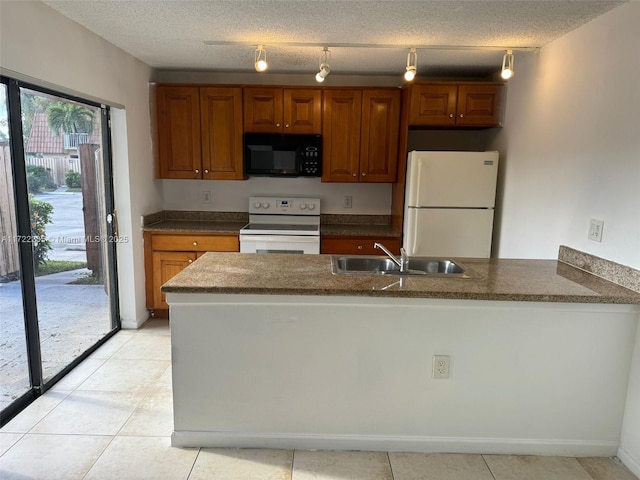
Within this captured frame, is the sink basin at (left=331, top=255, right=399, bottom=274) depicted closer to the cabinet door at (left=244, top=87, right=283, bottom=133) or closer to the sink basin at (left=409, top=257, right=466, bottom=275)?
the sink basin at (left=409, top=257, right=466, bottom=275)

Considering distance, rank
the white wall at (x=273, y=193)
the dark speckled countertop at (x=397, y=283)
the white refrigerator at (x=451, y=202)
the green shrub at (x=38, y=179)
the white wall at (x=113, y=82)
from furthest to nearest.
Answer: the white wall at (x=273, y=193), the white refrigerator at (x=451, y=202), the green shrub at (x=38, y=179), the white wall at (x=113, y=82), the dark speckled countertop at (x=397, y=283)

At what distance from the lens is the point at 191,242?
3.60 meters

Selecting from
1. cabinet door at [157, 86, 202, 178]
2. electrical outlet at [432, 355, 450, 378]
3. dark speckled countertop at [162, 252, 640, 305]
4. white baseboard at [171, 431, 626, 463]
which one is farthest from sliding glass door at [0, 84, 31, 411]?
electrical outlet at [432, 355, 450, 378]

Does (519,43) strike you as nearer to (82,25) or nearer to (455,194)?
(455,194)

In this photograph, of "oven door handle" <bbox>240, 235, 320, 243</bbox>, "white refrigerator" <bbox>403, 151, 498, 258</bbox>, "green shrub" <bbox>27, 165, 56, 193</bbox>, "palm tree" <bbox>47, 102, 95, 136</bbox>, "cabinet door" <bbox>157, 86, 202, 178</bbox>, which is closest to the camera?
"green shrub" <bbox>27, 165, 56, 193</bbox>

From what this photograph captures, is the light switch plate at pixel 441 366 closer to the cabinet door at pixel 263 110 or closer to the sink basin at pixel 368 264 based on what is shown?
the sink basin at pixel 368 264

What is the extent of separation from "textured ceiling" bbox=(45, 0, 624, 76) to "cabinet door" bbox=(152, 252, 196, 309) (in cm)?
164

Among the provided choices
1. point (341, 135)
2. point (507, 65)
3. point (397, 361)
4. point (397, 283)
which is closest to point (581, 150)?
point (507, 65)

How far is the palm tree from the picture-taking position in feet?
8.52

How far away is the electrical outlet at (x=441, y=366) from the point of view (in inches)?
76.9

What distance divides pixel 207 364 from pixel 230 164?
221 cm

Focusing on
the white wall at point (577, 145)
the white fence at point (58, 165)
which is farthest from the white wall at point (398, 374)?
the white fence at point (58, 165)

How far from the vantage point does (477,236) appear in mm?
3307

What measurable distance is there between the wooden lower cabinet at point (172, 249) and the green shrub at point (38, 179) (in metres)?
1.08
